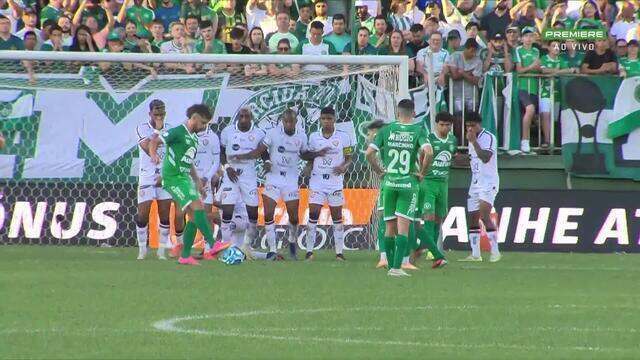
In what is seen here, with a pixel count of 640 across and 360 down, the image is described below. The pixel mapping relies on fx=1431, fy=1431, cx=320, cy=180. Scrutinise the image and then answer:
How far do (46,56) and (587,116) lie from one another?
9.04 meters

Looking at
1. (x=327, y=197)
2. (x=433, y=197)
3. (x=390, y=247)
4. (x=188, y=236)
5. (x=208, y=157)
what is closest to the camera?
(x=390, y=247)

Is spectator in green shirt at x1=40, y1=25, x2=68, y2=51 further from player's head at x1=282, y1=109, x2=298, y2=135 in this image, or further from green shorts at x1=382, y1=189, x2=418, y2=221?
green shorts at x1=382, y1=189, x2=418, y2=221

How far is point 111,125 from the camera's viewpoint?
882 inches

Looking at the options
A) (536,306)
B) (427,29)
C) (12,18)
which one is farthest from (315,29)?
(536,306)

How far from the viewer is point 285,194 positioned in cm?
1981

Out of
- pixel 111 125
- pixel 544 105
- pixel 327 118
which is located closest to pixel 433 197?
pixel 327 118

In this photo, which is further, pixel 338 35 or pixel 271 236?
pixel 338 35

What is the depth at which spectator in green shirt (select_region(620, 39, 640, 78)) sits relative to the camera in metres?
23.2

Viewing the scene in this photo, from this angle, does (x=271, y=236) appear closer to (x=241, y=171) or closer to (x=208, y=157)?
(x=241, y=171)

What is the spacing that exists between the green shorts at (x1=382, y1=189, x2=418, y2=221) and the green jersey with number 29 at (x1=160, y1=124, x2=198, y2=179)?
2.67 metres

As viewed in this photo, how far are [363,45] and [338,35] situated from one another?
56 cm

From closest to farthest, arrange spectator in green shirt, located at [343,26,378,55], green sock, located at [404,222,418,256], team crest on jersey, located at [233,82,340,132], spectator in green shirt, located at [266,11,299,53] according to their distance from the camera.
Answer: green sock, located at [404,222,418,256] → team crest on jersey, located at [233,82,340,132] → spectator in green shirt, located at [343,26,378,55] → spectator in green shirt, located at [266,11,299,53]

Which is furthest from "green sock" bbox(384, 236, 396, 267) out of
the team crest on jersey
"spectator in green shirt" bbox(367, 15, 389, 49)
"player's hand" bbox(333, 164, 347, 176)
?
"spectator in green shirt" bbox(367, 15, 389, 49)

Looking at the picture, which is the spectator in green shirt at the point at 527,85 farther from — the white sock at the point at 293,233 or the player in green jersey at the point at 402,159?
the player in green jersey at the point at 402,159
